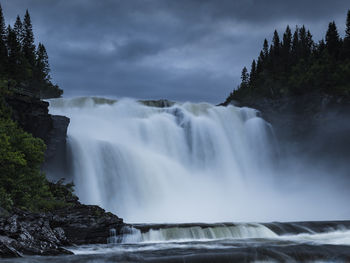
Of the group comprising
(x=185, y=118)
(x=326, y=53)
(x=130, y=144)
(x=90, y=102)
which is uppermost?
(x=326, y=53)

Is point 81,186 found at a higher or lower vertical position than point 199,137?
lower

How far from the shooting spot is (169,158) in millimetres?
37250

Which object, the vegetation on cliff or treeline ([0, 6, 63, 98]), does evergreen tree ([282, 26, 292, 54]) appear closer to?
treeline ([0, 6, 63, 98])

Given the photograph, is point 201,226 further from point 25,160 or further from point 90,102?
point 90,102

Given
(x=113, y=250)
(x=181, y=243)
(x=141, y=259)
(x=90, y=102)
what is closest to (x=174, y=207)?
(x=181, y=243)

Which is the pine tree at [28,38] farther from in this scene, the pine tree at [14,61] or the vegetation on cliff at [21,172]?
the vegetation on cliff at [21,172]

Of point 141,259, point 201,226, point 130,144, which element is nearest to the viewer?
point 141,259

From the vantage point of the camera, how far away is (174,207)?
99.7ft

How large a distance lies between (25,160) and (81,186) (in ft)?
30.3

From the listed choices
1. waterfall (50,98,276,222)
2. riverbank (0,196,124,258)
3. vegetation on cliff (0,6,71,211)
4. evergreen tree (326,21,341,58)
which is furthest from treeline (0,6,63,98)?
evergreen tree (326,21,341,58)

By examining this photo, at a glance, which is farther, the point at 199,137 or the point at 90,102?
the point at 90,102

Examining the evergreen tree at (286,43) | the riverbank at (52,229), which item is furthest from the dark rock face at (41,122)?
the evergreen tree at (286,43)

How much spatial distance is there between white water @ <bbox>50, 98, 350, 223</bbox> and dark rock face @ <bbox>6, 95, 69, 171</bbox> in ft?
4.97

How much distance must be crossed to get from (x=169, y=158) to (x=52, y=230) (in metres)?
21.8
